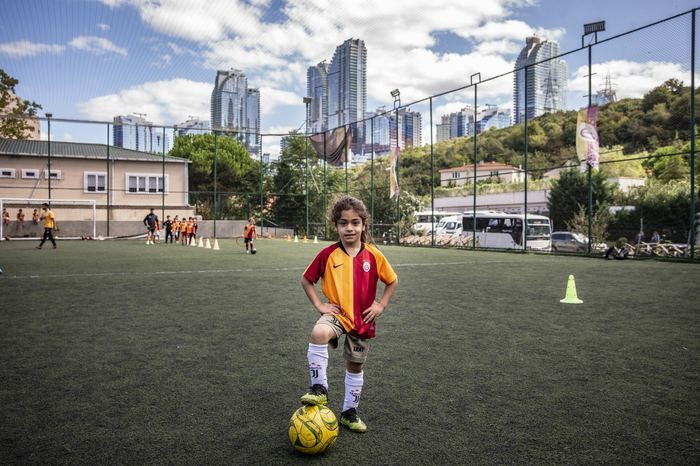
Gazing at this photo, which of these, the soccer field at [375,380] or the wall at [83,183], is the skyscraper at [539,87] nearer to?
the soccer field at [375,380]

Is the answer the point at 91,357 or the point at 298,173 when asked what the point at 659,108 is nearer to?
the point at 298,173

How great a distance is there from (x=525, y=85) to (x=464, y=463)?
2295cm

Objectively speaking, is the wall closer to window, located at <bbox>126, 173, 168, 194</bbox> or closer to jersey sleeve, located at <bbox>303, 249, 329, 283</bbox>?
window, located at <bbox>126, 173, 168, 194</bbox>

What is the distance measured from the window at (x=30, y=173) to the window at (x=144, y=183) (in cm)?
566

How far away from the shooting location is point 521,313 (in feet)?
23.4

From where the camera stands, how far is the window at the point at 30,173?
35.3 m

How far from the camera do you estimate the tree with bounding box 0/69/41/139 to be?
122 ft

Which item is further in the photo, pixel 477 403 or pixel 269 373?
pixel 269 373

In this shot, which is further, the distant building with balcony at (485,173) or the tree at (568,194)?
the distant building with balcony at (485,173)

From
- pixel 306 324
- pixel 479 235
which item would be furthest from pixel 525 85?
pixel 306 324

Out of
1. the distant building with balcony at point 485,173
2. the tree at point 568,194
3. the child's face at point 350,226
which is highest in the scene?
the distant building with balcony at point 485,173

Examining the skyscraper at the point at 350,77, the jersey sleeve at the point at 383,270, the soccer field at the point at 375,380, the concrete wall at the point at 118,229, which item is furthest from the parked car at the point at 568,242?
the skyscraper at the point at 350,77

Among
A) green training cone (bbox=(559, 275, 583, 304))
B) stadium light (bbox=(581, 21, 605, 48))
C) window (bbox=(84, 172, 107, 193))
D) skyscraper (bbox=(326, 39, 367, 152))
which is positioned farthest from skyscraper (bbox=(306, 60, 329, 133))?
green training cone (bbox=(559, 275, 583, 304))

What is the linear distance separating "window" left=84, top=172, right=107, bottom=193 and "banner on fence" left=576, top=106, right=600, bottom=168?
101 feet
